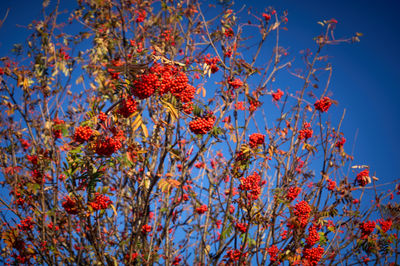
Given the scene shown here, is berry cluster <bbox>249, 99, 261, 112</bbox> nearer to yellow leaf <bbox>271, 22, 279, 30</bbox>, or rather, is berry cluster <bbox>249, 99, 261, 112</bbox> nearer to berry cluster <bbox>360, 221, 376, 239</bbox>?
yellow leaf <bbox>271, 22, 279, 30</bbox>

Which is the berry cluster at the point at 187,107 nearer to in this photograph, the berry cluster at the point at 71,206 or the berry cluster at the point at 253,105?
the berry cluster at the point at 253,105

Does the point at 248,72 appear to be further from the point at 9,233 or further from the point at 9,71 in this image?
the point at 9,233

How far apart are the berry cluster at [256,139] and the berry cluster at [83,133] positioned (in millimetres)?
1919

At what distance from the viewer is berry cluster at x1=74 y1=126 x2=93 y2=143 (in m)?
2.62

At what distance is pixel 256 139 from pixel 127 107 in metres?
1.71

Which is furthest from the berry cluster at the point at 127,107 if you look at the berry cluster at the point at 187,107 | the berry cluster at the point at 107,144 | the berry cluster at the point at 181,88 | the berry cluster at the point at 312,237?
the berry cluster at the point at 312,237

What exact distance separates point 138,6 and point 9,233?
3275mm

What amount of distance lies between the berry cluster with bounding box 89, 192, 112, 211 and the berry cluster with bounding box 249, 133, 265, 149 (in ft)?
6.01

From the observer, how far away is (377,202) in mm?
3404

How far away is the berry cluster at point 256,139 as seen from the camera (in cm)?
357

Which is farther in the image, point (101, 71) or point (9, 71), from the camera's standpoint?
point (101, 71)

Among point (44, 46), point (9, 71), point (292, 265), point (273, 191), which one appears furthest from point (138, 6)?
point (292, 265)

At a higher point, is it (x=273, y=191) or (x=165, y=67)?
(x=165, y=67)

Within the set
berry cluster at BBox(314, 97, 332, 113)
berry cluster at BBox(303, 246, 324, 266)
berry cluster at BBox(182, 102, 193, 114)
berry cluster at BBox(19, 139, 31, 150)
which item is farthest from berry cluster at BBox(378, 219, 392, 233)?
berry cluster at BBox(19, 139, 31, 150)
